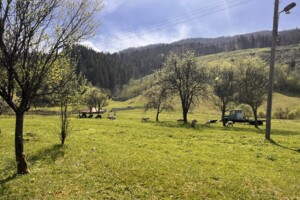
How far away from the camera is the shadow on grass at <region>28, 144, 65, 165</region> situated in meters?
14.8

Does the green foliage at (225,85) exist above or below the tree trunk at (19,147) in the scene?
above

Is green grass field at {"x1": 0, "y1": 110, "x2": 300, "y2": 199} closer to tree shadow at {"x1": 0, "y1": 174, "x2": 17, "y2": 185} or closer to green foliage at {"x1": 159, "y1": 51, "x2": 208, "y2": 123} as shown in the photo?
tree shadow at {"x1": 0, "y1": 174, "x2": 17, "y2": 185}

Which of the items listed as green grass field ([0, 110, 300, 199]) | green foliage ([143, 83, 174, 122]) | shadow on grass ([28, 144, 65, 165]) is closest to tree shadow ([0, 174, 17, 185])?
green grass field ([0, 110, 300, 199])

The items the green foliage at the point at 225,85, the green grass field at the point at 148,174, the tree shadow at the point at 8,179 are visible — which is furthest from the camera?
the green foliage at the point at 225,85

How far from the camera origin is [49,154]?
52.5 feet

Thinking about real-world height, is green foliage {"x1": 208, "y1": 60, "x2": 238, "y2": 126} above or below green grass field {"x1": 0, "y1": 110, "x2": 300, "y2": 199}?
above

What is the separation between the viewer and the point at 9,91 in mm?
11531

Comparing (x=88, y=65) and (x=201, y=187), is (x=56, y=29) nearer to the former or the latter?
(x=201, y=187)

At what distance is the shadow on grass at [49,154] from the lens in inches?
583

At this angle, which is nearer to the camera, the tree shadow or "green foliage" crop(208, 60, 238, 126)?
the tree shadow

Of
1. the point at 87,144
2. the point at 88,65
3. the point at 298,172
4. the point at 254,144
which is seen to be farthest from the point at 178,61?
the point at 88,65

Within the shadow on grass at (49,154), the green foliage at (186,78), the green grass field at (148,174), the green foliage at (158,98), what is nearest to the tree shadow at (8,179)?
the green grass field at (148,174)

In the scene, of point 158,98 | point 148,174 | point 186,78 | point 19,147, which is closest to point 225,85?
point 186,78

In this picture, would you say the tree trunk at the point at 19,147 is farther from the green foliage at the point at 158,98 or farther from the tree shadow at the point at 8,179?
the green foliage at the point at 158,98
